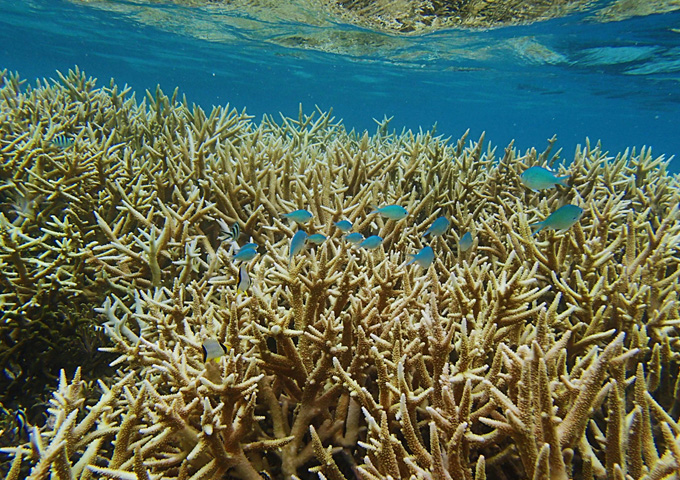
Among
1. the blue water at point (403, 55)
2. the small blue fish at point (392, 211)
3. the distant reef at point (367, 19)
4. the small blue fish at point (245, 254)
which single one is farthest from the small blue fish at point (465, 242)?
the distant reef at point (367, 19)

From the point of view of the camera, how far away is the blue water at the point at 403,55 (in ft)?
58.4

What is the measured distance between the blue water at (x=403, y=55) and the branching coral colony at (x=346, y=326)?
7.13 meters

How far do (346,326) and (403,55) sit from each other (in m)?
25.3

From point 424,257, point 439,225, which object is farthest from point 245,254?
point 439,225

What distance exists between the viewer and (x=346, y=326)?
204cm

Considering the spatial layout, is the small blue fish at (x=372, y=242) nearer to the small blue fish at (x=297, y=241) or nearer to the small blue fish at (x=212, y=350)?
the small blue fish at (x=297, y=241)

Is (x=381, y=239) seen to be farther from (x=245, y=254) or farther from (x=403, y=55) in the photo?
(x=403, y=55)

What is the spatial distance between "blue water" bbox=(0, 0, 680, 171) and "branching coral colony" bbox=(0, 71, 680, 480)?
7.13m

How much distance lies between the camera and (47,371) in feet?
10.5

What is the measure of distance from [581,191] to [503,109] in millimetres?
47766

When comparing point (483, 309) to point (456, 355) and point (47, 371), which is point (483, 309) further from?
point (47, 371)

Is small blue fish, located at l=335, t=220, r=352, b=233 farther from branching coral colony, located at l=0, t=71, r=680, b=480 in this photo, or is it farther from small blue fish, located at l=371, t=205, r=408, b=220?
small blue fish, located at l=371, t=205, r=408, b=220

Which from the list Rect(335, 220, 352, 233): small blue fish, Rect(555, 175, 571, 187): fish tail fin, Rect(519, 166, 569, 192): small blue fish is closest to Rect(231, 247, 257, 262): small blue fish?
Result: Rect(335, 220, 352, 233): small blue fish

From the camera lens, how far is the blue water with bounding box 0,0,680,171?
17.8 meters
